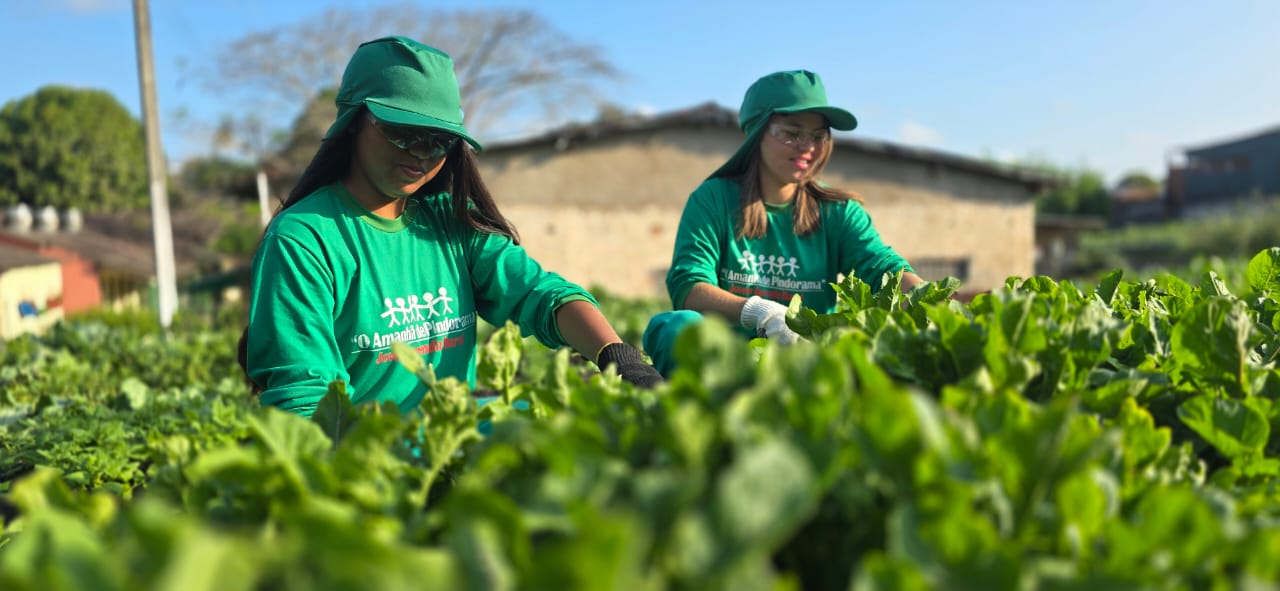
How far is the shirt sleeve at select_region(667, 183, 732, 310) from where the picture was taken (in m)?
3.13

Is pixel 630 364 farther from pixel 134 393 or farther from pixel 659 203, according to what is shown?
pixel 659 203

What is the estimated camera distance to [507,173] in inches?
580

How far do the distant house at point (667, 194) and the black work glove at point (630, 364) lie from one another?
1251 cm

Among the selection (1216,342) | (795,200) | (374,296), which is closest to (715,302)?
(795,200)

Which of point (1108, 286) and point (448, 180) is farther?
point (448, 180)

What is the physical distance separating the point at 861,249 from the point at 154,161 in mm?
11555

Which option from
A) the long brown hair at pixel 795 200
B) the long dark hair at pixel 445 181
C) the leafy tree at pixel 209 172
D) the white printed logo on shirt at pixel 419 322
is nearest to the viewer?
the white printed logo on shirt at pixel 419 322

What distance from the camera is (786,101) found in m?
3.27

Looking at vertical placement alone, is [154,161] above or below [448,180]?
above

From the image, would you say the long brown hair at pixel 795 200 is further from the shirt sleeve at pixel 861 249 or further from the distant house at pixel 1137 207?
the distant house at pixel 1137 207

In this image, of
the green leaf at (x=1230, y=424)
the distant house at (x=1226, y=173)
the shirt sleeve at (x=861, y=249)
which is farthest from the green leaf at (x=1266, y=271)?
the distant house at (x=1226, y=173)

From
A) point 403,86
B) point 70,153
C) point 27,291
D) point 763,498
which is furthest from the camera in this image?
point 70,153

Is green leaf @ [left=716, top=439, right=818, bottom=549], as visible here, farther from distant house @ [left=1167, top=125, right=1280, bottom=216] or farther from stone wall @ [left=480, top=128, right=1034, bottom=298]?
distant house @ [left=1167, top=125, right=1280, bottom=216]

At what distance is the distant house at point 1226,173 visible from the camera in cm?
4519
